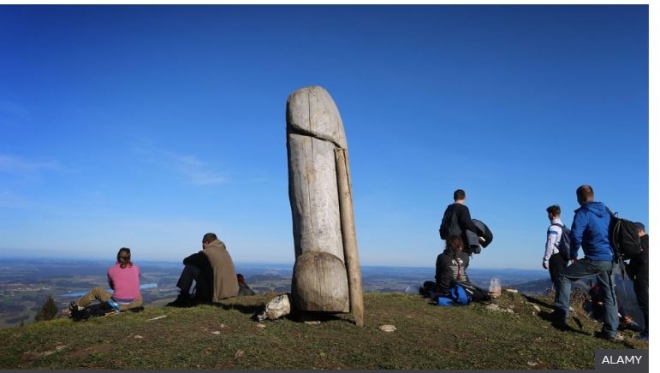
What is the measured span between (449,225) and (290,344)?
6250 mm

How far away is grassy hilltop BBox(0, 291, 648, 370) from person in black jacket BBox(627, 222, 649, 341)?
131 centimetres

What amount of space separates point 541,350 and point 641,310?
4.87 m

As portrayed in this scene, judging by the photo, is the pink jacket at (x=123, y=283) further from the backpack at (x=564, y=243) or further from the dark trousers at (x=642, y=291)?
the dark trousers at (x=642, y=291)

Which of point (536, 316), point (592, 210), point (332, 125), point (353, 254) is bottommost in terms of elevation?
point (536, 316)

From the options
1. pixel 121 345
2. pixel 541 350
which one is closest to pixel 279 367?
pixel 121 345

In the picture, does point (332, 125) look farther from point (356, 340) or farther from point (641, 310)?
point (641, 310)

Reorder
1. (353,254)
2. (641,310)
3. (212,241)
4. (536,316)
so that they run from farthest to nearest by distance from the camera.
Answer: (212,241)
(536,316)
(641,310)
(353,254)

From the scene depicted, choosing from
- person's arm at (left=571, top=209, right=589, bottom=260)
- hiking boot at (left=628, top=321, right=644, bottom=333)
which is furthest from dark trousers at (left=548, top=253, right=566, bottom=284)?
person's arm at (left=571, top=209, right=589, bottom=260)

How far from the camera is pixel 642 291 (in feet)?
31.3

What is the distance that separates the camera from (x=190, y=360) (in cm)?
590

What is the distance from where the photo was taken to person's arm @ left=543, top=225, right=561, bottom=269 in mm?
11359

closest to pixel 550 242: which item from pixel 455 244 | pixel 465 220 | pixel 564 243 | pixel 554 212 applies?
pixel 564 243

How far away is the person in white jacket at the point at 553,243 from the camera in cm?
1135

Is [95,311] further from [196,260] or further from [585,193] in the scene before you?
[585,193]
